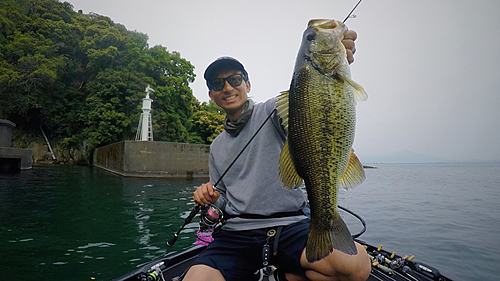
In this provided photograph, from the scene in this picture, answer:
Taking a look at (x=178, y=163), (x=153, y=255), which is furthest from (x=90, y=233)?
(x=178, y=163)

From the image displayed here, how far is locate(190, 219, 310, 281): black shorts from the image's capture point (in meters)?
2.53

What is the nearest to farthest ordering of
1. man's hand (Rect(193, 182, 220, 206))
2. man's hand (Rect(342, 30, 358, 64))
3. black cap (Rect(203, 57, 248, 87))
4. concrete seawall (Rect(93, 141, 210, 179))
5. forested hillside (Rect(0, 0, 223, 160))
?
man's hand (Rect(342, 30, 358, 64))
man's hand (Rect(193, 182, 220, 206))
black cap (Rect(203, 57, 248, 87))
concrete seawall (Rect(93, 141, 210, 179))
forested hillside (Rect(0, 0, 223, 160))

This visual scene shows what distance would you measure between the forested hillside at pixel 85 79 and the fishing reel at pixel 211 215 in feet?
96.3

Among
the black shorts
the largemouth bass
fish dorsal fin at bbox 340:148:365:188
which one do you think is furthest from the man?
fish dorsal fin at bbox 340:148:365:188

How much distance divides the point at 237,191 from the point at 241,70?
4.03 feet

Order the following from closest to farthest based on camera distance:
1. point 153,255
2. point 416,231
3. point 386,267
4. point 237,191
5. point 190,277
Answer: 1. point 190,277
2. point 237,191
3. point 386,267
4. point 153,255
5. point 416,231

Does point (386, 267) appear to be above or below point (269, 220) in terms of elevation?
below

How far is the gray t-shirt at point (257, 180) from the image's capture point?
2.72m

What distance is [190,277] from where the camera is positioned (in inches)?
99.4

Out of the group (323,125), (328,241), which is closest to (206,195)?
(328,241)

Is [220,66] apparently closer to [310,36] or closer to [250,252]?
[310,36]

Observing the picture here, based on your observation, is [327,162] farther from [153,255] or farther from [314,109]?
[153,255]

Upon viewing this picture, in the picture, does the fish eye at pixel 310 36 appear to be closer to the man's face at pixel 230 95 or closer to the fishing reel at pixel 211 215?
the man's face at pixel 230 95

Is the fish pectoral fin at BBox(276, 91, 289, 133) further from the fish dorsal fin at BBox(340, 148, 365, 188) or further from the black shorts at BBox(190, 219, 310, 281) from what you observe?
the black shorts at BBox(190, 219, 310, 281)
